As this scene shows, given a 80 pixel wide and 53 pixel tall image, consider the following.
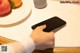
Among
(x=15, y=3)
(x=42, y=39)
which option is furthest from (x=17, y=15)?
(x=42, y=39)

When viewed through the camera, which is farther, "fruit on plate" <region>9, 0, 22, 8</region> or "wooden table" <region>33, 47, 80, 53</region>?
"fruit on plate" <region>9, 0, 22, 8</region>

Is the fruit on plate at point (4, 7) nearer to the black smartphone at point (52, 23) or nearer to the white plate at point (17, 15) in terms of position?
the white plate at point (17, 15)

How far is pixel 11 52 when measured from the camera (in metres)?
0.51

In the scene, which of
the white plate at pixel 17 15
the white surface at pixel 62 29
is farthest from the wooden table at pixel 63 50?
the white plate at pixel 17 15

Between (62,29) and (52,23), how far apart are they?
0.14ft

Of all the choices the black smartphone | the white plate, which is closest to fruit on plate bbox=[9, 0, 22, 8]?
the white plate

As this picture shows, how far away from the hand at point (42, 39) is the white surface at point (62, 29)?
27mm

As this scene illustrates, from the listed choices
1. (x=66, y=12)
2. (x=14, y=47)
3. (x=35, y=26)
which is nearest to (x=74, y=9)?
(x=66, y=12)

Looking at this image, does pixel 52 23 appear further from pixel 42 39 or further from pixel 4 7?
pixel 4 7

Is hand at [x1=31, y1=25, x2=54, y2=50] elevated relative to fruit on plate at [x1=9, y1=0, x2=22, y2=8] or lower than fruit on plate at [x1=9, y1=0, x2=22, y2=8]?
lower

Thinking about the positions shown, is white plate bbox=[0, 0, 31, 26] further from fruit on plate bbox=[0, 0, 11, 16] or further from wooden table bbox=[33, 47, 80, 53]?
wooden table bbox=[33, 47, 80, 53]

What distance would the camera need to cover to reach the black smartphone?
23.6 inches

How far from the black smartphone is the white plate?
75 millimetres

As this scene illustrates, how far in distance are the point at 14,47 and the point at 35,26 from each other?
0.12m
